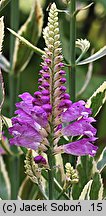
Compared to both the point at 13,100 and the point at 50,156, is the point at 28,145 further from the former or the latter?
the point at 13,100

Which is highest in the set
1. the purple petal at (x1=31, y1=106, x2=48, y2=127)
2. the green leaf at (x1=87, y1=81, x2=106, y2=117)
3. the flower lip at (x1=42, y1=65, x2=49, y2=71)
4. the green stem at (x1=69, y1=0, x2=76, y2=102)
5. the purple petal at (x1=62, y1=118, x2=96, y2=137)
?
the green stem at (x1=69, y1=0, x2=76, y2=102)

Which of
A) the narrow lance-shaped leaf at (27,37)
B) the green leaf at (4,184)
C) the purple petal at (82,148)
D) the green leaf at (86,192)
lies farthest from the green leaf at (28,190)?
the purple petal at (82,148)

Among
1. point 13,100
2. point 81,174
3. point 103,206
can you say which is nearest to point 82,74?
point 13,100

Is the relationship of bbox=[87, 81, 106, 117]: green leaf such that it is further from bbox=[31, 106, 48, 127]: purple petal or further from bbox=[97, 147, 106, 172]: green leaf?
bbox=[31, 106, 48, 127]: purple petal

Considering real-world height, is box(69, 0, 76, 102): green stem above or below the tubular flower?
above

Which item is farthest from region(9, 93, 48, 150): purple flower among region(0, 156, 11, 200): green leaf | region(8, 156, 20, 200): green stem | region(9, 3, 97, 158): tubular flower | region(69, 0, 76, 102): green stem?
region(0, 156, 11, 200): green leaf

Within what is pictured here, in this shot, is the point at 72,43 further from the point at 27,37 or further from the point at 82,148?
the point at 27,37
